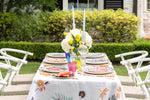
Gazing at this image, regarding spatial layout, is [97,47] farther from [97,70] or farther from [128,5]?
[97,70]

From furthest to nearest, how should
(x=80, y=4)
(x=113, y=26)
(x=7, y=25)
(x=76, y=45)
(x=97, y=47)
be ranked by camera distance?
(x=80, y=4) < (x=7, y=25) < (x=113, y=26) < (x=97, y=47) < (x=76, y=45)

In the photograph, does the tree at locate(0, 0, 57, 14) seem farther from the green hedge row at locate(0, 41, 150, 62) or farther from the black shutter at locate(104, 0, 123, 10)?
the black shutter at locate(104, 0, 123, 10)

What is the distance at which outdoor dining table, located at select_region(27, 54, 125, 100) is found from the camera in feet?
10.8

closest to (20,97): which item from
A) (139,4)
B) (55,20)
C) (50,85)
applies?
(50,85)

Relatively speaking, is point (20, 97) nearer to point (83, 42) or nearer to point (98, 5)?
point (83, 42)

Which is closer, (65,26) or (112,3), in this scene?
(65,26)

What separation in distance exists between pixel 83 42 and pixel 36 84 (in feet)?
2.49

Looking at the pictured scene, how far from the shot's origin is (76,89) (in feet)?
10.8

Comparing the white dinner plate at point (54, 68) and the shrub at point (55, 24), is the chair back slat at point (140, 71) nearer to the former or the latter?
the white dinner plate at point (54, 68)

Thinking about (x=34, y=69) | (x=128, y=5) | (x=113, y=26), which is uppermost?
(x=128, y=5)

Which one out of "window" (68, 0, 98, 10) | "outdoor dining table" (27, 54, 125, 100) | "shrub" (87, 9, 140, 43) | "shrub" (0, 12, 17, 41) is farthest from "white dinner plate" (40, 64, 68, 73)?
"window" (68, 0, 98, 10)

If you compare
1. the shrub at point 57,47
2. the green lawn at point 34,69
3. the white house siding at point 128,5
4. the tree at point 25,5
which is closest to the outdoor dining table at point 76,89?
the green lawn at point 34,69

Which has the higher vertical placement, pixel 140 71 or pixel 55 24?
pixel 55 24

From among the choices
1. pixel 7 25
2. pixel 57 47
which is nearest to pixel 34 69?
pixel 57 47
